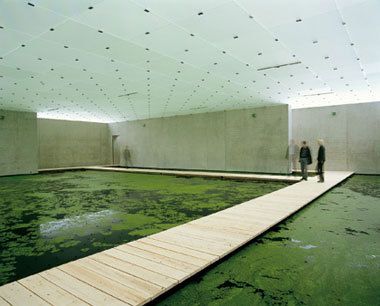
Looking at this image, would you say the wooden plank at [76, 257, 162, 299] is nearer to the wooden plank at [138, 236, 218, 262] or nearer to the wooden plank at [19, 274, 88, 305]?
the wooden plank at [19, 274, 88, 305]

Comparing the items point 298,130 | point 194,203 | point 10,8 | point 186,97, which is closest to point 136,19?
point 10,8

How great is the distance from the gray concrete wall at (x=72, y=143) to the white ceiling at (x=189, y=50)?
5.58 m

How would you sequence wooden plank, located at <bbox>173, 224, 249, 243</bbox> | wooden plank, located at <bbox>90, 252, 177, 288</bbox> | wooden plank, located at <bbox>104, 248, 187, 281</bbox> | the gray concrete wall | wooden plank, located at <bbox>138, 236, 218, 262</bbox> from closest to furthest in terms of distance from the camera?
→ 1. wooden plank, located at <bbox>90, 252, 177, 288</bbox>
2. wooden plank, located at <bbox>104, 248, 187, 281</bbox>
3. wooden plank, located at <bbox>138, 236, 218, 262</bbox>
4. wooden plank, located at <bbox>173, 224, 249, 243</bbox>
5. the gray concrete wall

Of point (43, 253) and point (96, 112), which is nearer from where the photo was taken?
point (43, 253)

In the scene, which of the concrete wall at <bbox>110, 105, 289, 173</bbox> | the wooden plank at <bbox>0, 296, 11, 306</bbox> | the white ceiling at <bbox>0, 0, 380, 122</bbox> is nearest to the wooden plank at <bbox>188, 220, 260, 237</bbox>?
the wooden plank at <bbox>0, 296, 11, 306</bbox>

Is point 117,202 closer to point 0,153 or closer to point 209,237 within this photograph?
point 209,237

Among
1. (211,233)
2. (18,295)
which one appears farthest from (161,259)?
(18,295)

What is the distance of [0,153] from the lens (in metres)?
14.5

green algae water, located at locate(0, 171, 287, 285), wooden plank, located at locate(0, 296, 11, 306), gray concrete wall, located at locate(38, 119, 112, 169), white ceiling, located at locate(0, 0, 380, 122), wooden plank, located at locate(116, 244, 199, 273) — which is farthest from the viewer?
gray concrete wall, located at locate(38, 119, 112, 169)

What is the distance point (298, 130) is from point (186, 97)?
20.8ft

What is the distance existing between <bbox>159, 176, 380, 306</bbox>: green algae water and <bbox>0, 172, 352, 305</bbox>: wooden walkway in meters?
0.15

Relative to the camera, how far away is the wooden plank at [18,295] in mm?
2178

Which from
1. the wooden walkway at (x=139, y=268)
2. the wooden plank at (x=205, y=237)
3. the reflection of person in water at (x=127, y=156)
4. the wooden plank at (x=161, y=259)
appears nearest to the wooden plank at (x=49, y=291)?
the wooden walkway at (x=139, y=268)

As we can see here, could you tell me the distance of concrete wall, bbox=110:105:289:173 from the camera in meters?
14.2
